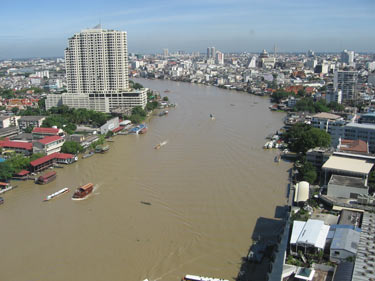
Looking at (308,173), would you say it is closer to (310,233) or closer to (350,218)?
(350,218)

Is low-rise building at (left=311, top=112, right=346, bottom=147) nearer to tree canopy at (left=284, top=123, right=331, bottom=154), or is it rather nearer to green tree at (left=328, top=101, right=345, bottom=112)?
tree canopy at (left=284, top=123, right=331, bottom=154)

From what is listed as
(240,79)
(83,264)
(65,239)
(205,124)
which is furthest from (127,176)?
(240,79)

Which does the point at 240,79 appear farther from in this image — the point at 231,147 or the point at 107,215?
the point at 107,215

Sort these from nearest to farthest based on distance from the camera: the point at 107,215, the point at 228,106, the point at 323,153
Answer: the point at 107,215, the point at 323,153, the point at 228,106

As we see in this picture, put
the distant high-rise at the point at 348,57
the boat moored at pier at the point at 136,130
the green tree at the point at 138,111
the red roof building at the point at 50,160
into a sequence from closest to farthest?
the red roof building at the point at 50,160 → the boat moored at pier at the point at 136,130 → the green tree at the point at 138,111 → the distant high-rise at the point at 348,57

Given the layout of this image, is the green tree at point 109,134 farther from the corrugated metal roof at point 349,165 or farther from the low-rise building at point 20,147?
the corrugated metal roof at point 349,165

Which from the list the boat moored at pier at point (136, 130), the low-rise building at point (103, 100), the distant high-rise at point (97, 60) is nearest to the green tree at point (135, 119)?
the boat moored at pier at point (136, 130)

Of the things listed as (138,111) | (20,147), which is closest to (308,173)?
(20,147)
